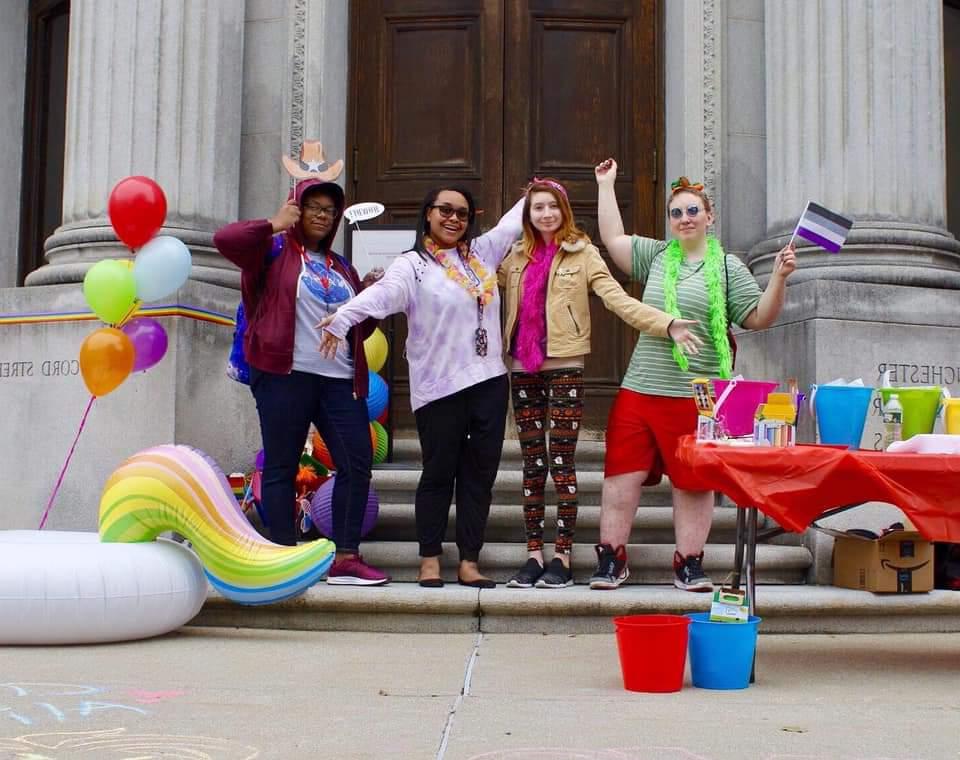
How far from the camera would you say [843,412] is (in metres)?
5.04

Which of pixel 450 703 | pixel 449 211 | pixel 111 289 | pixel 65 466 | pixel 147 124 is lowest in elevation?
pixel 450 703

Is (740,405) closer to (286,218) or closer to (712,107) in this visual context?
(286,218)

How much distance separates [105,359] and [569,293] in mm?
2482

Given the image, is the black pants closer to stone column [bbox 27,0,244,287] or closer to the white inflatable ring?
the white inflatable ring

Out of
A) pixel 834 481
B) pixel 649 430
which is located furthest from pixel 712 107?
pixel 834 481

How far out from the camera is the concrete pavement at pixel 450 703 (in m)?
3.72

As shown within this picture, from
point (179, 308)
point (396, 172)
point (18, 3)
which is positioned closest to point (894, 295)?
point (396, 172)

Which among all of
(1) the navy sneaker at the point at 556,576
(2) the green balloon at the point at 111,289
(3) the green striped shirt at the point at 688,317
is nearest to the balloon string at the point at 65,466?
(2) the green balloon at the point at 111,289

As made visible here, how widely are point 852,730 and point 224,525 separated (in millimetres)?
3046

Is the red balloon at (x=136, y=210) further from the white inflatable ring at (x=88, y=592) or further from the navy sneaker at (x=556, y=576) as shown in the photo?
the navy sneaker at (x=556, y=576)

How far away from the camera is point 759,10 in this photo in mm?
9031

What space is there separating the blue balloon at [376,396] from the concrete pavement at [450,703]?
1.92m

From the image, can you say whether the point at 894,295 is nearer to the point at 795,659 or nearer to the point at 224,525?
the point at 795,659

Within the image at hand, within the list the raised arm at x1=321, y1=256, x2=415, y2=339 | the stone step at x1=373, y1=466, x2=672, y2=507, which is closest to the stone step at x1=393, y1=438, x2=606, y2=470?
the stone step at x1=373, y1=466, x2=672, y2=507
